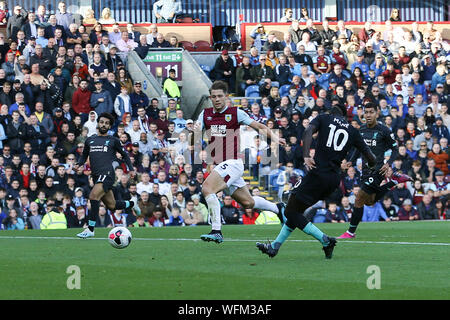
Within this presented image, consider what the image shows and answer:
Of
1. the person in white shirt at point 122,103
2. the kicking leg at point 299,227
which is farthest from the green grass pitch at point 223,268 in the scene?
the person in white shirt at point 122,103

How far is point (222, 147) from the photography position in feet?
50.9

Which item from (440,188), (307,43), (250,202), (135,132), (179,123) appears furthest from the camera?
(307,43)

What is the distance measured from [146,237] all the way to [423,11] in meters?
26.7

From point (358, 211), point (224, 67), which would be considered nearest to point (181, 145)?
point (224, 67)

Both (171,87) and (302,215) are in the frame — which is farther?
(171,87)

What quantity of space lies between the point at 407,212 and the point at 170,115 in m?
7.18

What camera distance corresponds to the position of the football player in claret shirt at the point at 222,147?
49.3ft

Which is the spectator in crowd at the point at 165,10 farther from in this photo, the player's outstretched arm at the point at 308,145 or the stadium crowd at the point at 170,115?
the player's outstretched arm at the point at 308,145

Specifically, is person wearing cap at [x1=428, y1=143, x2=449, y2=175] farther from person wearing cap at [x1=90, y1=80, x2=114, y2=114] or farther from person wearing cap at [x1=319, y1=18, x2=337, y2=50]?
person wearing cap at [x1=90, y1=80, x2=114, y2=114]

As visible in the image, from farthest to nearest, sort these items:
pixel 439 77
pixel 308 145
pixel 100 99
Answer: pixel 439 77
pixel 100 99
pixel 308 145

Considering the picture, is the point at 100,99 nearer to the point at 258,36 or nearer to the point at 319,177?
the point at 258,36

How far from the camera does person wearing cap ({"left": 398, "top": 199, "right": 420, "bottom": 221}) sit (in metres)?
26.5
